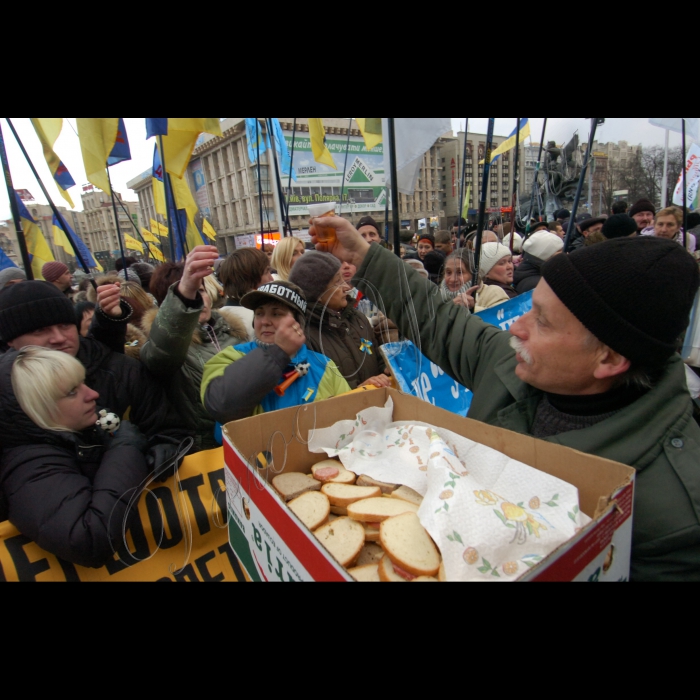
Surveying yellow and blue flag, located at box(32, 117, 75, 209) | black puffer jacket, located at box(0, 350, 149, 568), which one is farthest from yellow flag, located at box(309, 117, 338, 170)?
black puffer jacket, located at box(0, 350, 149, 568)

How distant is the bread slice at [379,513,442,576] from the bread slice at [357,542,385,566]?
0.09m

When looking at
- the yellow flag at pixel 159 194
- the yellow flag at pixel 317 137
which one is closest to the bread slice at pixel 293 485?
the yellow flag at pixel 317 137

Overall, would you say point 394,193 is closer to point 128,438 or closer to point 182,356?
point 182,356

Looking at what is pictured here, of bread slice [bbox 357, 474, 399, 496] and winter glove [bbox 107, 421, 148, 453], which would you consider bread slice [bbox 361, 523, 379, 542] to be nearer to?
bread slice [bbox 357, 474, 399, 496]

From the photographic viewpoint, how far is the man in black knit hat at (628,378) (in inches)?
36.1

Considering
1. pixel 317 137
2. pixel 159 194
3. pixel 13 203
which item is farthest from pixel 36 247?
pixel 317 137

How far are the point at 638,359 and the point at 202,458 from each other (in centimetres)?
163

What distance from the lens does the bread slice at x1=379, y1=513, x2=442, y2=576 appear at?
93 centimetres

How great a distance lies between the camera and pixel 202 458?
1794 millimetres

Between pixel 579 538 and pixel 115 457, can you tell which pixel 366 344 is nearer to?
pixel 115 457

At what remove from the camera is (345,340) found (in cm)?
241

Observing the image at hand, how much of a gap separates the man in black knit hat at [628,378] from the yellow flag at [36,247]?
5189 mm

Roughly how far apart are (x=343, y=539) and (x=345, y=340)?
56.3 inches

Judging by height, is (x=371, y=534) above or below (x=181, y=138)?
below
